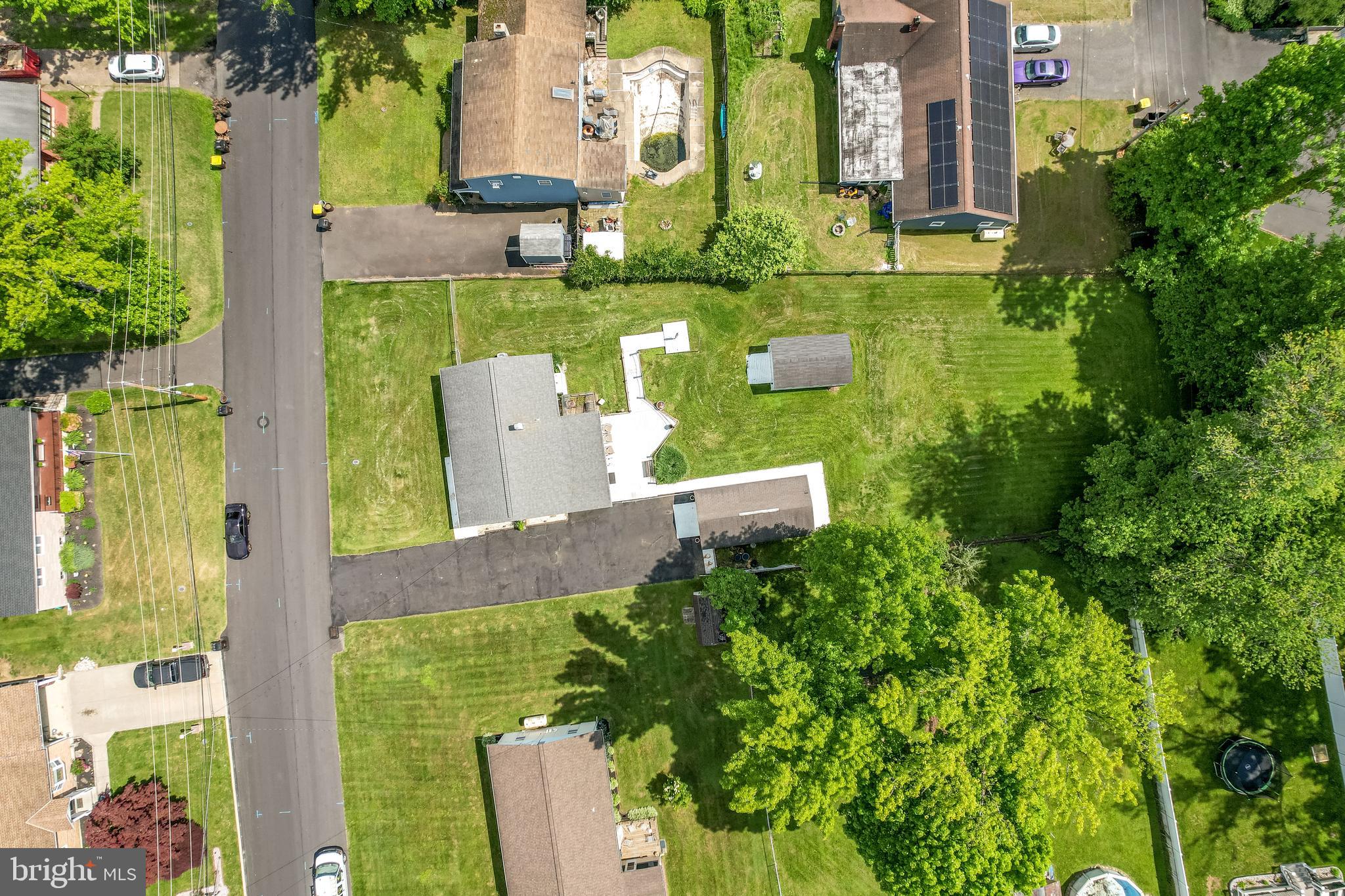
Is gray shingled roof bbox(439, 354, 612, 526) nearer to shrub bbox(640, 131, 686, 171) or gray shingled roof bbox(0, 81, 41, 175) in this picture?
shrub bbox(640, 131, 686, 171)

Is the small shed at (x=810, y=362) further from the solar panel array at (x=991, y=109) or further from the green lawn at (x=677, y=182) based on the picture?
the solar panel array at (x=991, y=109)

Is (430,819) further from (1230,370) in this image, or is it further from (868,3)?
(868,3)

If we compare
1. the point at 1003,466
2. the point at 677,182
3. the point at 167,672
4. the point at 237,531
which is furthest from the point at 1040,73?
the point at 167,672

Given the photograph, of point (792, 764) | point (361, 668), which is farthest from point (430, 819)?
point (792, 764)

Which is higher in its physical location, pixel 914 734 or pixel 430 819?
pixel 914 734

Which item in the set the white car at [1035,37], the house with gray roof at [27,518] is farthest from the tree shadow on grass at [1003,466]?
the house with gray roof at [27,518]

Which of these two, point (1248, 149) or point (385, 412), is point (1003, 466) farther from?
point (385, 412)

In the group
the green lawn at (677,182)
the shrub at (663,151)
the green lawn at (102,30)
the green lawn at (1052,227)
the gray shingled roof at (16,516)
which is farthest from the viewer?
the shrub at (663,151)
